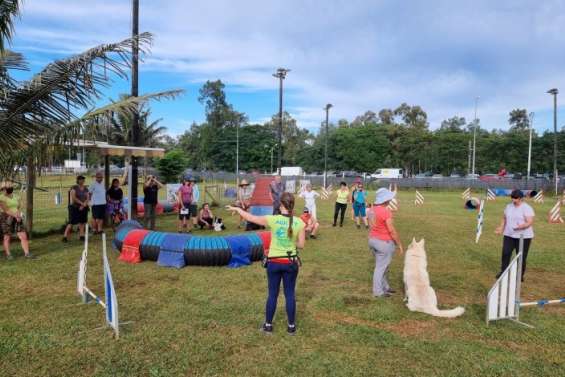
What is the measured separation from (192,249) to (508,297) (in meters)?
5.31

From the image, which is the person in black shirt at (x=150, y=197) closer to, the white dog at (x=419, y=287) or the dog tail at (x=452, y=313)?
the white dog at (x=419, y=287)

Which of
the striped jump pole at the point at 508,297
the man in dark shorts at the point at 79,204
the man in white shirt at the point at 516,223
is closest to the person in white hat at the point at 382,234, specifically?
the striped jump pole at the point at 508,297

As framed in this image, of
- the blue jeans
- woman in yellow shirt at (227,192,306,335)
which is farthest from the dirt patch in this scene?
woman in yellow shirt at (227,192,306,335)

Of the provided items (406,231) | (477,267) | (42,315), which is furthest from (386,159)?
(42,315)

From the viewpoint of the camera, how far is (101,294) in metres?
6.07

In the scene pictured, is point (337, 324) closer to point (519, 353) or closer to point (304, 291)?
point (304, 291)

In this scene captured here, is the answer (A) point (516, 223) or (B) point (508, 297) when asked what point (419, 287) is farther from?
(A) point (516, 223)

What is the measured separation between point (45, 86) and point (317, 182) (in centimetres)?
4179

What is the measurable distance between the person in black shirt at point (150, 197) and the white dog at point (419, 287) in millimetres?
8236

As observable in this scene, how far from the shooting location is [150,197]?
464 inches

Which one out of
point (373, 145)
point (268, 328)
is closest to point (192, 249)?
point (268, 328)

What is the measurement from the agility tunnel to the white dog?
10.7ft

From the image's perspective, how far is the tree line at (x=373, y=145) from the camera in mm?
60719

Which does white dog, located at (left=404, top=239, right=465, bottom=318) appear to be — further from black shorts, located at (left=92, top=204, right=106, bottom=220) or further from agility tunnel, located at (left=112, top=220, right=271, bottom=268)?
black shorts, located at (left=92, top=204, right=106, bottom=220)
